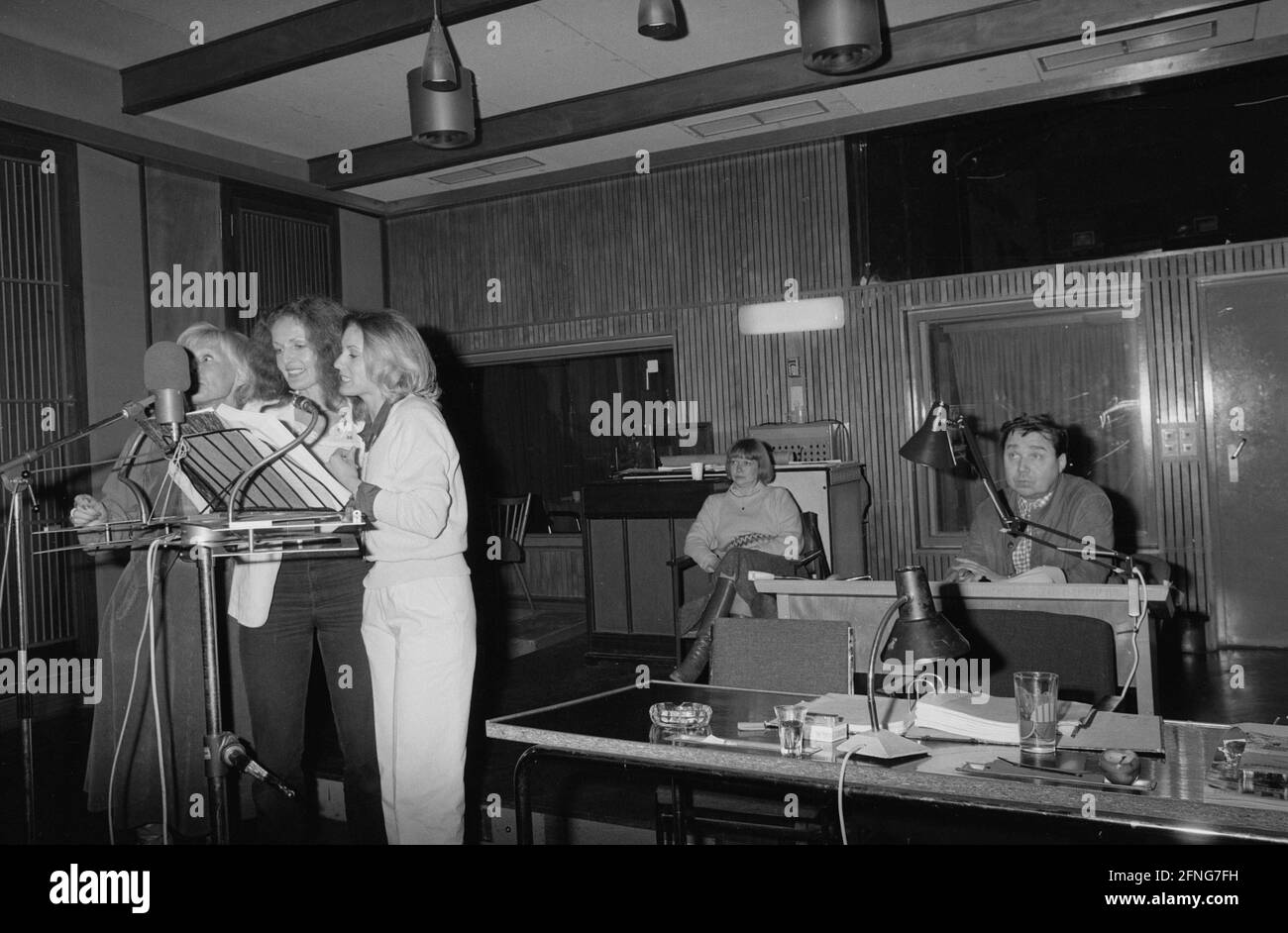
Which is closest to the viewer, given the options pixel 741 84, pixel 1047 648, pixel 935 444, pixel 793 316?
pixel 1047 648

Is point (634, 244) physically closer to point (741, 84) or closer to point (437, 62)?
point (741, 84)

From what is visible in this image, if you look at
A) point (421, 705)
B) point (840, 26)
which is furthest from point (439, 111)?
point (421, 705)

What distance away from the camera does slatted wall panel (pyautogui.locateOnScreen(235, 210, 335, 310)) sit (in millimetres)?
7645

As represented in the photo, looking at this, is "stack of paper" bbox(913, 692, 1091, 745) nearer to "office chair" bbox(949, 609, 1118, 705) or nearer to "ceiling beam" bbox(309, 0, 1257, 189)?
"office chair" bbox(949, 609, 1118, 705)

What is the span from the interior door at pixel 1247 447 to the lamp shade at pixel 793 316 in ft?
7.94

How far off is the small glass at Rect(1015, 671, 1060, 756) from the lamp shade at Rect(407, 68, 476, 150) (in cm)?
441

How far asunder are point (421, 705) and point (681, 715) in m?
0.76

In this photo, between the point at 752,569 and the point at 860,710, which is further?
the point at 752,569

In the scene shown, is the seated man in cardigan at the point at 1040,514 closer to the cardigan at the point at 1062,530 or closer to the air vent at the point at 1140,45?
the cardigan at the point at 1062,530

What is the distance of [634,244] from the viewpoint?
8242mm

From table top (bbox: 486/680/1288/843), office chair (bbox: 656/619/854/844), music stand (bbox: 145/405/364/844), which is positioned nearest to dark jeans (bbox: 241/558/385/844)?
music stand (bbox: 145/405/364/844)

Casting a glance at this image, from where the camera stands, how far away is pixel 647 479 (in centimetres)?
675

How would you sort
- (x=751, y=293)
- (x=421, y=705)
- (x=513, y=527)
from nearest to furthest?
1. (x=421, y=705)
2. (x=751, y=293)
3. (x=513, y=527)
